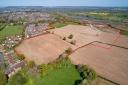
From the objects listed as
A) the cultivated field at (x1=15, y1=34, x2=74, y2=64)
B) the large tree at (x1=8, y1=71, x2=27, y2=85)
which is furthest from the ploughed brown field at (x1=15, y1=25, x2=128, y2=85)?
the large tree at (x1=8, y1=71, x2=27, y2=85)

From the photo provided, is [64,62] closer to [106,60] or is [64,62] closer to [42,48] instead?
[106,60]

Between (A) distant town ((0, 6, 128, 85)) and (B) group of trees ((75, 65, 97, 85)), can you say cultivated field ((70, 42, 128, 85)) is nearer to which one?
(A) distant town ((0, 6, 128, 85))

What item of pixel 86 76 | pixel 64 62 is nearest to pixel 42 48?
pixel 64 62

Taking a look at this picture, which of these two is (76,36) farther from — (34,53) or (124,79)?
(124,79)

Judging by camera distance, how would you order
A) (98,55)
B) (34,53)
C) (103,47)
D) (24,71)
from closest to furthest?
(24,71), (98,55), (34,53), (103,47)

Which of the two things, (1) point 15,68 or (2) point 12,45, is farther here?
(2) point 12,45

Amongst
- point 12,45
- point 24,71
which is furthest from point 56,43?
point 24,71

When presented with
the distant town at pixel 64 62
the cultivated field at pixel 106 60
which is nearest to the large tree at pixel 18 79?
the distant town at pixel 64 62

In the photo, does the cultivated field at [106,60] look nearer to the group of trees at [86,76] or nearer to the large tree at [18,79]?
the group of trees at [86,76]
